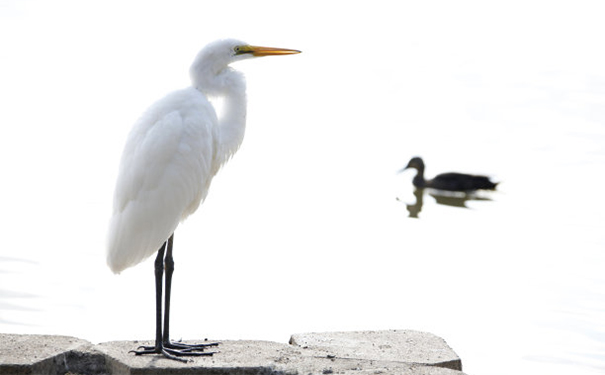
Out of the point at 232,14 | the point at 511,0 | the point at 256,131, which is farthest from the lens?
the point at 511,0

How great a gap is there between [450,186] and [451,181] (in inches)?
2.7

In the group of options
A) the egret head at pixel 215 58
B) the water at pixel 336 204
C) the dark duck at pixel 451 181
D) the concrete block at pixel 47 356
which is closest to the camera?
the concrete block at pixel 47 356

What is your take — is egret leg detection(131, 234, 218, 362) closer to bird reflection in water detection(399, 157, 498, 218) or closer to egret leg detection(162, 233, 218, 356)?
egret leg detection(162, 233, 218, 356)

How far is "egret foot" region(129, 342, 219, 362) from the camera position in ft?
14.8

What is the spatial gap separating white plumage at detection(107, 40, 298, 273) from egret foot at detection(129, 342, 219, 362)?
0.36 metres

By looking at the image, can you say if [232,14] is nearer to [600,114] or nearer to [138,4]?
[138,4]

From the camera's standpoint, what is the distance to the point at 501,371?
20.8 feet

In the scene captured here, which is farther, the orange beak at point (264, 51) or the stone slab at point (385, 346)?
the orange beak at point (264, 51)

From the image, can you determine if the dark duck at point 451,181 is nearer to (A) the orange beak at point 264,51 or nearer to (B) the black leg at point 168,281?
(A) the orange beak at point 264,51

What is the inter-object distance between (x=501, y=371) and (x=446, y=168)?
5.91 m

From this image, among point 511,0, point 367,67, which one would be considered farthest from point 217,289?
point 511,0

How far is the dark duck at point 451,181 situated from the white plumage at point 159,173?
6265 millimetres

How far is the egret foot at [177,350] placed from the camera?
4.51m

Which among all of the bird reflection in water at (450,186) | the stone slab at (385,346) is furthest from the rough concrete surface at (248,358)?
the bird reflection in water at (450,186)
